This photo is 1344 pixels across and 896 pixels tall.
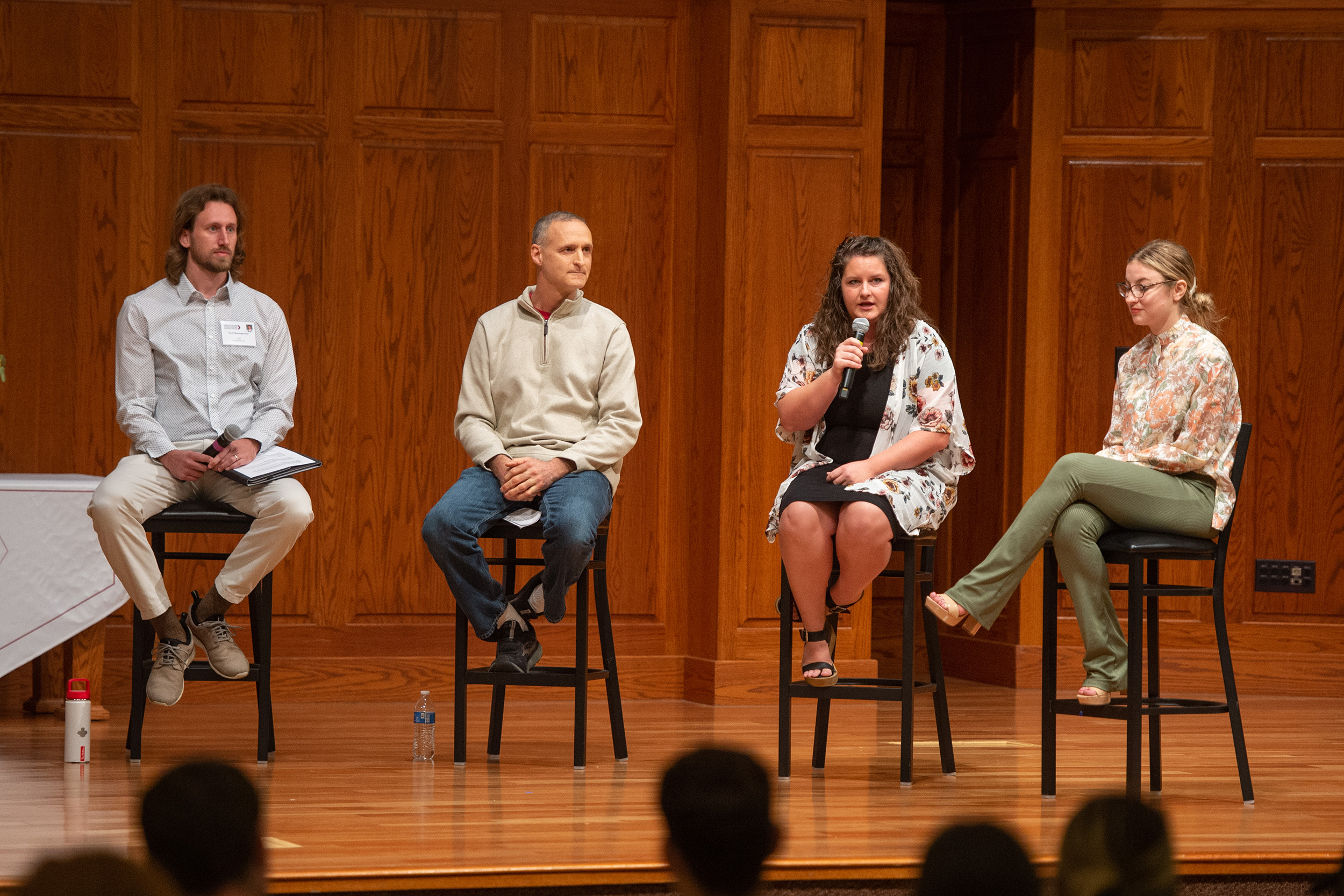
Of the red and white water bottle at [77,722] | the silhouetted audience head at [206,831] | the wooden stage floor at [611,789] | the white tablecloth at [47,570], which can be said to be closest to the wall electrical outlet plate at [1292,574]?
the wooden stage floor at [611,789]

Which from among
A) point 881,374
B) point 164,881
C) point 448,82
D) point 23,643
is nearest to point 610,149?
point 448,82

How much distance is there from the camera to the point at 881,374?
3988 mm

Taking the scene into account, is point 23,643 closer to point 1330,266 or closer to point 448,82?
point 448,82

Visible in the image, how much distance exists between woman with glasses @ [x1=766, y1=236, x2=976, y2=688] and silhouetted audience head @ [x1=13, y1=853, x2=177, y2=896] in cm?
274

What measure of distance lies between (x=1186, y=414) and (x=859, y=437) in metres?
0.78

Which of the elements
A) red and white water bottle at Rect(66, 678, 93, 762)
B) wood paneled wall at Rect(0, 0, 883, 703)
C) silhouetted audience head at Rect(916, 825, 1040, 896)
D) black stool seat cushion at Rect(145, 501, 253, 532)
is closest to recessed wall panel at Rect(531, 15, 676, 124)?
wood paneled wall at Rect(0, 0, 883, 703)

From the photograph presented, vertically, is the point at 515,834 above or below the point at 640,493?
below

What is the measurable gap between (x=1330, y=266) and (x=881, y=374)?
2527 millimetres

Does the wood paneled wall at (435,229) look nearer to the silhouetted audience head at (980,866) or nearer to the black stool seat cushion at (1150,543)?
the black stool seat cushion at (1150,543)

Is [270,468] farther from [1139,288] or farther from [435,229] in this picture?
[1139,288]

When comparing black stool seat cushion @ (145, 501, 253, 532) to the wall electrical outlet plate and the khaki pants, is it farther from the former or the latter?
the wall electrical outlet plate

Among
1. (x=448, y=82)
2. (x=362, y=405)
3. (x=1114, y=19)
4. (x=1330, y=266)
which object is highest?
(x=1114, y=19)

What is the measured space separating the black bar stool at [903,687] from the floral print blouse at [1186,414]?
53cm

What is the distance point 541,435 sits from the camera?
414 centimetres
